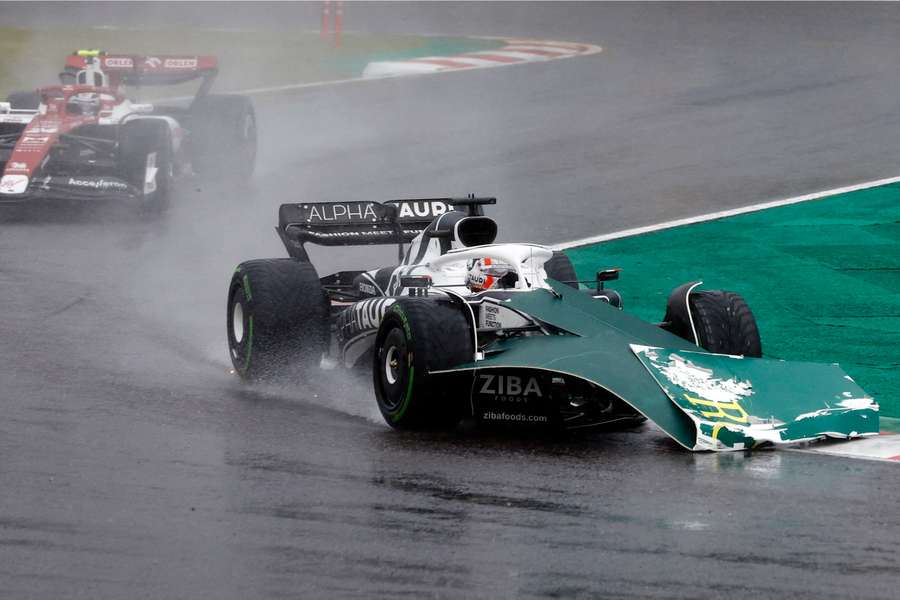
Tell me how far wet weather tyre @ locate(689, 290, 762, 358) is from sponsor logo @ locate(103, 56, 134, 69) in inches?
438

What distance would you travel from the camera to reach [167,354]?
11.4m

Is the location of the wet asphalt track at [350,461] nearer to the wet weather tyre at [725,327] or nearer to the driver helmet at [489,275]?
the wet weather tyre at [725,327]

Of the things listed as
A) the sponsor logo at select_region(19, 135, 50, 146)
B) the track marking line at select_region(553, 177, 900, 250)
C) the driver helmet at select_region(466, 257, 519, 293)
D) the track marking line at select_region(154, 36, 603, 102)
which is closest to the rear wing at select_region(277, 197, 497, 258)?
the driver helmet at select_region(466, 257, 519, 293)

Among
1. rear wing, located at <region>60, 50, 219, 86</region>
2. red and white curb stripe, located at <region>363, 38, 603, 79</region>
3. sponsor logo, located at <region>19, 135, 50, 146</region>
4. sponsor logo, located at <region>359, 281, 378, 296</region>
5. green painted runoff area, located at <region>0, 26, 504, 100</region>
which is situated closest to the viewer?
sponsor logo, located at <region>359, 281, 378, 296</region>

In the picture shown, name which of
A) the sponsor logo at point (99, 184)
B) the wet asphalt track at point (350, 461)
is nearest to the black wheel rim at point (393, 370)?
the wet asphalt track at point (350, 461)

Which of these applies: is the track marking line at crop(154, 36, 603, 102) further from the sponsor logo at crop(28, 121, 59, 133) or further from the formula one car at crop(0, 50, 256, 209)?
the sponsor logo at crop(28, 121, 59, 133)

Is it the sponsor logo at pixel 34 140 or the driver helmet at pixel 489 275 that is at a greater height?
the driver helmet at pixel 489 275

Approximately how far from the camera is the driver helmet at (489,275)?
965 cm

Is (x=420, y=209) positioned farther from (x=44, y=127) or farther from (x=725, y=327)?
(x=44, y=127)

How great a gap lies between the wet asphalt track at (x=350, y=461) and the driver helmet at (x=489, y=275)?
3.38ft

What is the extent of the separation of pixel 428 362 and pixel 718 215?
8.37 metres

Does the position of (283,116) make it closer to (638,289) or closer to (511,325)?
(638,289)

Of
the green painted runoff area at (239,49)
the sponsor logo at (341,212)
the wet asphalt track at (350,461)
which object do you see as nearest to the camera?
the wet asphalt track at (350,461)

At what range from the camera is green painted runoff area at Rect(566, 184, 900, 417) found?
1132cm
